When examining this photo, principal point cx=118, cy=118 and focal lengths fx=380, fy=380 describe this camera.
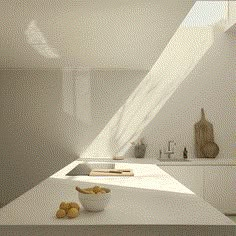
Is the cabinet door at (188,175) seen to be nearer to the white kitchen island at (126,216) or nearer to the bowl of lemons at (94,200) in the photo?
the white kitchen island at (126,216)

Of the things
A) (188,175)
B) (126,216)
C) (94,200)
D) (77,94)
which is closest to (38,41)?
(77,94)

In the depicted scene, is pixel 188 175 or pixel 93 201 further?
pixel 188 175

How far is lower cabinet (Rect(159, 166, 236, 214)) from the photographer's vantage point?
481 cm

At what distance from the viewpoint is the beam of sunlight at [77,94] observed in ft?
18.2

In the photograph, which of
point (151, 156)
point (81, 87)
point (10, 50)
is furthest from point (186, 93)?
→ point (10, 50)

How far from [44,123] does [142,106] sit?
Result: 1458 mm

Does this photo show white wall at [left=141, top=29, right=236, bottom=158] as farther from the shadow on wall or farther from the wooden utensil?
the shadow on wall

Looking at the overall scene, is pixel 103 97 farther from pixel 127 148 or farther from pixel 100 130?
pixel 127 148

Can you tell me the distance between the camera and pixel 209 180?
4.82m

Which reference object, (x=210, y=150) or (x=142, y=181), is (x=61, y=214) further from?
(x=210, y=150)

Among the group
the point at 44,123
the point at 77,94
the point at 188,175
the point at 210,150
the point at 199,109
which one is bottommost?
the point at 188,175

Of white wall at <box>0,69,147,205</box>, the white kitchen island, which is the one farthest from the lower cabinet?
the white kitchen island

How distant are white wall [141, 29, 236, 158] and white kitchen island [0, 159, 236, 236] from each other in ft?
10.2

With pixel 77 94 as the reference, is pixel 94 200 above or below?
below
